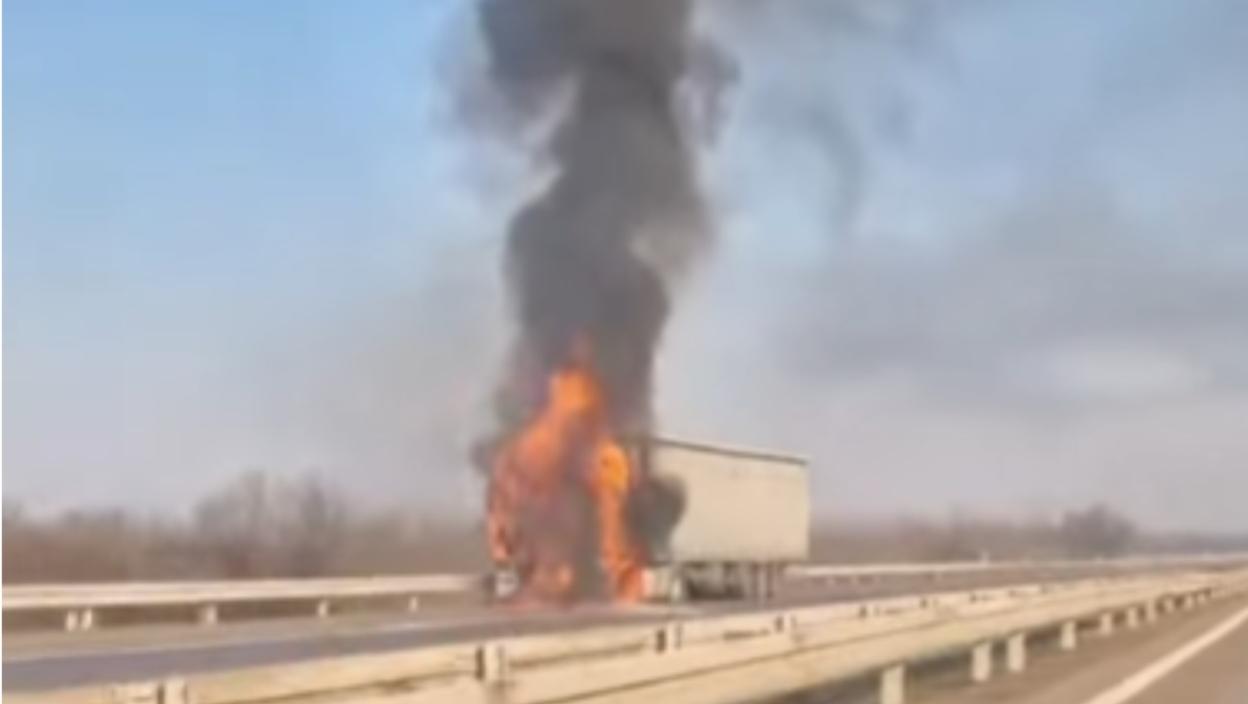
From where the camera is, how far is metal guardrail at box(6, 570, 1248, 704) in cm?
940

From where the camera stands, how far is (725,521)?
180ft

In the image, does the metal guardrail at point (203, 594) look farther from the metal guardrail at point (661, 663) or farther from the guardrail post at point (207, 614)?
the metal guardrail at point (661, 663)

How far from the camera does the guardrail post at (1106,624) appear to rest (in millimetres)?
39838

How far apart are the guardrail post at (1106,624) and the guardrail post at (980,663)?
48.5ft

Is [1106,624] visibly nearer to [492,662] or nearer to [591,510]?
[591,510]

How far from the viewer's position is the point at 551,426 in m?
44.4

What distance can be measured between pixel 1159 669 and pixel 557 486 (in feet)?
63.5

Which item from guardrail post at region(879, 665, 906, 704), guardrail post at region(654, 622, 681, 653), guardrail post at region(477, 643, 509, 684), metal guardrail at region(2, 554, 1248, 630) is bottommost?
guardrail post at region(879, 665, 906, 704)

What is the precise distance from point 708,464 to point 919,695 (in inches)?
1205

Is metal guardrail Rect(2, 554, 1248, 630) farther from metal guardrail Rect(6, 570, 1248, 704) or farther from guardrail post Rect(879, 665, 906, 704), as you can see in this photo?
guardrail post Rect(879, 665, 906, 704)

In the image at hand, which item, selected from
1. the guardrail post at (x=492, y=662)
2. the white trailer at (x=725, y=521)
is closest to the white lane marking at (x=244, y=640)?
the white trailer at (x=725, y=521)

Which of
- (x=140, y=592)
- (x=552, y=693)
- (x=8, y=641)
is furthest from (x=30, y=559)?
(x=552, y=693)

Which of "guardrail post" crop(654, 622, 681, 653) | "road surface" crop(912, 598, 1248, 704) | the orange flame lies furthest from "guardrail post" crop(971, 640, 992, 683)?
the orange flame

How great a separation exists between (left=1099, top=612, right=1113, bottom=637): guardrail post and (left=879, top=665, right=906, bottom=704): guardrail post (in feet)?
65.7
